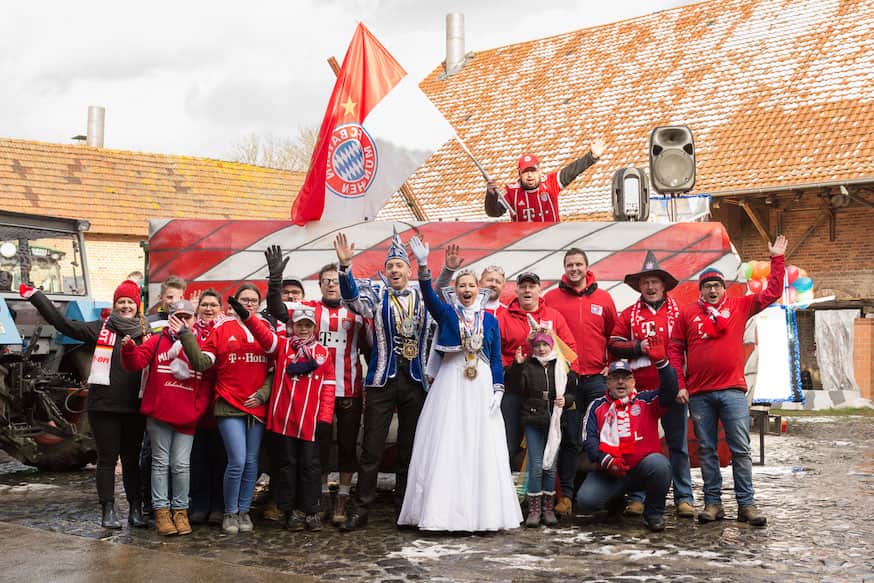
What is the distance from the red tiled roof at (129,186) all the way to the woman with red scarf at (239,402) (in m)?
20.1

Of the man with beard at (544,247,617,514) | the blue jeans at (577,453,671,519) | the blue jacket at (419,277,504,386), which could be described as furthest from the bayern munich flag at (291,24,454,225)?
the blue jeans at (577,453,671,519)

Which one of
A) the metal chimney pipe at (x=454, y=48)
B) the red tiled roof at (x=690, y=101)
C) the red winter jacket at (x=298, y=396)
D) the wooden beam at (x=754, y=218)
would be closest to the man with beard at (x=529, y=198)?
the red winter jacket at (x=298, y=396)

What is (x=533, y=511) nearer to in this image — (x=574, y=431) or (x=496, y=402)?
(x=574, y=431)

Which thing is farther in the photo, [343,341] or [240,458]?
[343,341]

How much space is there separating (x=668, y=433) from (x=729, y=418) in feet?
1.55

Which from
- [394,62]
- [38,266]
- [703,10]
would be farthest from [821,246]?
[38,266]

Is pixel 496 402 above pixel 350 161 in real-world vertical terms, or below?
below

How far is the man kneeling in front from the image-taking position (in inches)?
277

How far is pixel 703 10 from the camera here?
24812 millimetres

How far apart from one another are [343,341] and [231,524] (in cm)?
140

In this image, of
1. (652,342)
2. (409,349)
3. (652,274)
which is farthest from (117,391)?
(652,274)

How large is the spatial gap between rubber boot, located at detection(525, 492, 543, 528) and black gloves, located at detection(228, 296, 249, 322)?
7.32ft

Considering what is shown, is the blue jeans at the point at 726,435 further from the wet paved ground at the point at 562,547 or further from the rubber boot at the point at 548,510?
the rubber boot at the point at 548,510

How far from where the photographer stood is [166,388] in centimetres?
679
